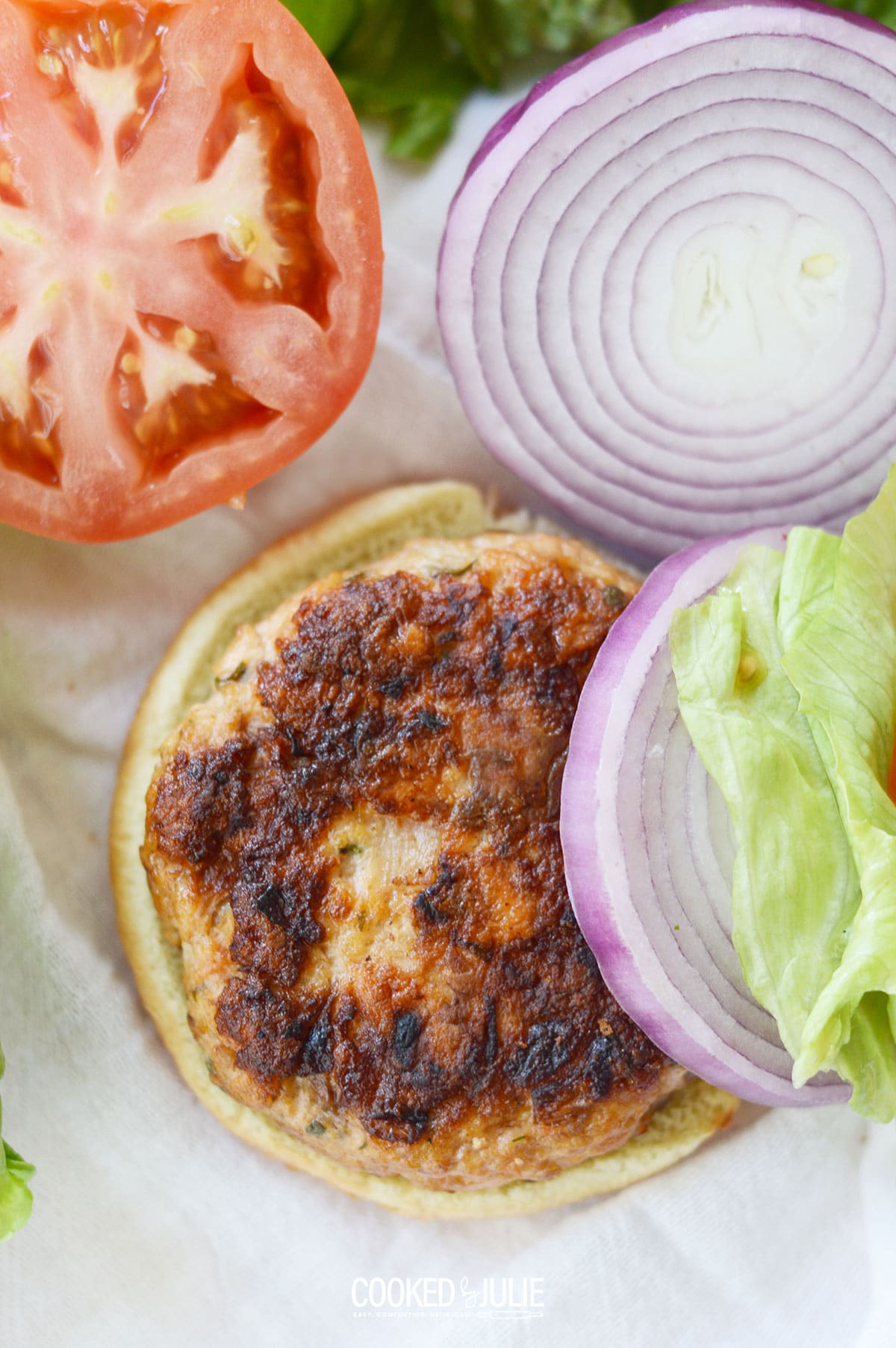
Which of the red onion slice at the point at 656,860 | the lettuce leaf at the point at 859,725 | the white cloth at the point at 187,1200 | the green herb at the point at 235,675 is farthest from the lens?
the white cloth at the point at 187,1200

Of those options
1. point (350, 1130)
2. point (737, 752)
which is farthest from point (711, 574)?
point (350, 1130)

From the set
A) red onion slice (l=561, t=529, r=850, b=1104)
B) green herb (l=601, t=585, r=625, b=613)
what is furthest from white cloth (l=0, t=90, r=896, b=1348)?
green herb (l=601, t=585, r=625, b=613)

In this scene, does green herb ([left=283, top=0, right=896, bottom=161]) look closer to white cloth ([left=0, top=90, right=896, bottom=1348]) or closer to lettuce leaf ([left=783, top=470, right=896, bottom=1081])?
white cloth ([left=0, top=90, right=896, bottom=1348])

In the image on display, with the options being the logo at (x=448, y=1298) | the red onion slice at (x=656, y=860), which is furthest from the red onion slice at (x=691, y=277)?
the logo at (x=448, y=1298)

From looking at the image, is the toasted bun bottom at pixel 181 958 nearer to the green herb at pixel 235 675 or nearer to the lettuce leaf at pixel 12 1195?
the green herb at pixel 235 675

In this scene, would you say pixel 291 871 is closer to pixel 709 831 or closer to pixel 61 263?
pixel 709 831

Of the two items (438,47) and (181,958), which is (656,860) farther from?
(438,47)

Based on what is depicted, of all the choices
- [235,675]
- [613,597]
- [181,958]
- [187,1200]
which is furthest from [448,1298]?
[613,597]
